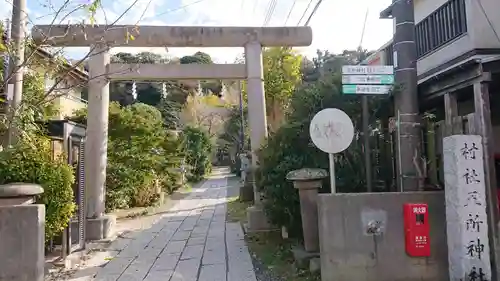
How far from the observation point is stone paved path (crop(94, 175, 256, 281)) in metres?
6.73

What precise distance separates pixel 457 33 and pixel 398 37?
4.09 meters

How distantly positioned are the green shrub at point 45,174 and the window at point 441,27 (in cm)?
843

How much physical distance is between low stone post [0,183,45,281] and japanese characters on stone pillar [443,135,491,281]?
507 centimetres

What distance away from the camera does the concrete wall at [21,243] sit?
5254 millimetres

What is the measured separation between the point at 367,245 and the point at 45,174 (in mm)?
4688

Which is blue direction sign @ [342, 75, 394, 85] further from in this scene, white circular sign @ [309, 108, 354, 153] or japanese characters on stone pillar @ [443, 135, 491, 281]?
japanese characters on stone pillar @ [443, 135, 491, 281]

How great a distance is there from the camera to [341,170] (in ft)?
23.3

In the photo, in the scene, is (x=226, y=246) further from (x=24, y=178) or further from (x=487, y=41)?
(x=487, y=41)

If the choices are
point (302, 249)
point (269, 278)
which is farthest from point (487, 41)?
point (269, 278)

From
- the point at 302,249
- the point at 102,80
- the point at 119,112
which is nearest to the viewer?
the point at 302,249

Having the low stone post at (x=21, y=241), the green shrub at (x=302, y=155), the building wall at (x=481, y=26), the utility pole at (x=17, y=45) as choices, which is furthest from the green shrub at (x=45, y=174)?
the building wall at (x=481, y=26)

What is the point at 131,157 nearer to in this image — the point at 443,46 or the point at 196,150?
the point at 443,46

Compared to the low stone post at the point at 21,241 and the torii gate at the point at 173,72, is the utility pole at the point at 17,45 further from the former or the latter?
the torii gate at the point at 173,72

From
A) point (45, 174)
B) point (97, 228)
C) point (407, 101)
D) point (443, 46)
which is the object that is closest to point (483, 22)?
point (443, 46)
